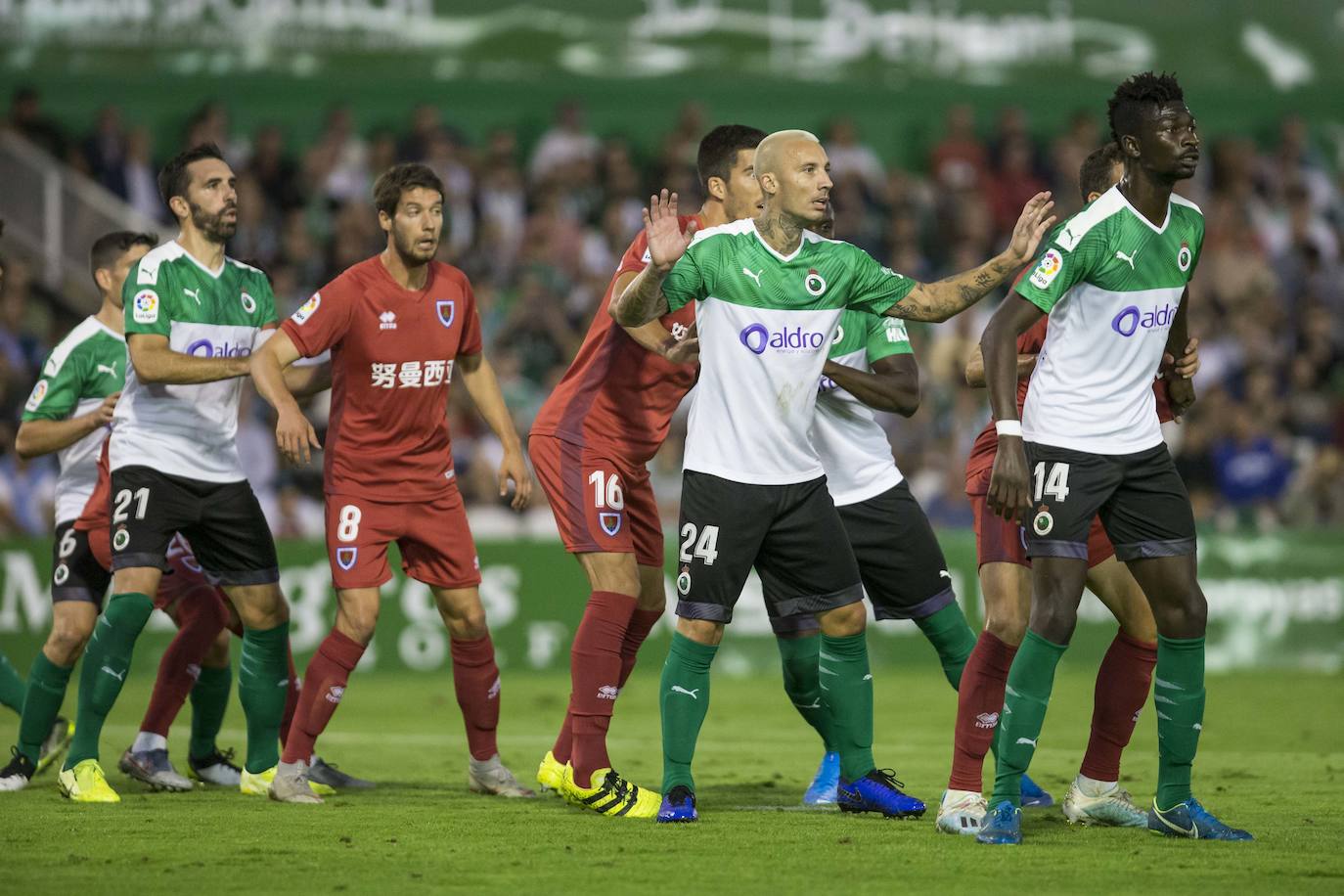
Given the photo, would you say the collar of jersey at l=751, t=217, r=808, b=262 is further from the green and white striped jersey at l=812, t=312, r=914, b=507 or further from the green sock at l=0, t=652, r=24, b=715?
the green sock at l=0, t=652, r=24, b=715

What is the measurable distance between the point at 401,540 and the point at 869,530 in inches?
83.6

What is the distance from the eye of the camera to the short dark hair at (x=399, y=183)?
25.2ft

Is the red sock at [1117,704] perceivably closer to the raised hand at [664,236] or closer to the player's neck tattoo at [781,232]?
the player's neck tattoo at [781,232]

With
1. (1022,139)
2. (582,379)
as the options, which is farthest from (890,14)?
(582,379)

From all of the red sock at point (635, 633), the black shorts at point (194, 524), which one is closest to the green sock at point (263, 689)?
the black shorts at point (194, 524)

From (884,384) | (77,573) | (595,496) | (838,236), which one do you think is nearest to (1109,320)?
(884,384)

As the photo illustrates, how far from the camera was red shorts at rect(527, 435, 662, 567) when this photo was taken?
7508mm

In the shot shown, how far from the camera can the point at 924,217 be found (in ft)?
64.4

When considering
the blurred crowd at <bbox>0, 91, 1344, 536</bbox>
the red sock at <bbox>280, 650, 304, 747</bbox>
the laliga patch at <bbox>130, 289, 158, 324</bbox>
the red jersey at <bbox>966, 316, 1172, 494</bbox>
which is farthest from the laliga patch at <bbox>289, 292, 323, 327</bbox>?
the blurred crowd at <bbox>0, 91, 1344, 536</bbox>

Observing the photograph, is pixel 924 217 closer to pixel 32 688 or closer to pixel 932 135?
pixel 932 135

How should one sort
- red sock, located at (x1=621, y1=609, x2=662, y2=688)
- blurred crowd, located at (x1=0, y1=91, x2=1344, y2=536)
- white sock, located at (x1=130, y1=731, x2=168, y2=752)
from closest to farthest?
red sock, located at (x1=621, y1=609, x2=662, y2=688) → white sock, located at (x1=130, y1=731, x2=168, y2=752) → blurred crowd, located at (x1=0, y1=91, x2=1344, y2=536)

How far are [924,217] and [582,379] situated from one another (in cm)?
1258

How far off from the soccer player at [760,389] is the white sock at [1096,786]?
1233 mm

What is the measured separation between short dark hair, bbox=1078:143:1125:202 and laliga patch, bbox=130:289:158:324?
4.12 m
